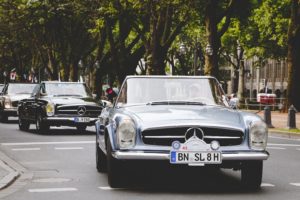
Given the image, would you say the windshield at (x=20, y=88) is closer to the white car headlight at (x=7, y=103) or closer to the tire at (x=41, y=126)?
the white car headlight at (x=7, y=103)

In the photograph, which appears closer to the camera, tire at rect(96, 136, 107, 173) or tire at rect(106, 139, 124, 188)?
tire at rect(106, 139, 124, 188)

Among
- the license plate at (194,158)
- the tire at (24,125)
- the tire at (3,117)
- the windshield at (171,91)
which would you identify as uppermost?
the windshield at (171,91)

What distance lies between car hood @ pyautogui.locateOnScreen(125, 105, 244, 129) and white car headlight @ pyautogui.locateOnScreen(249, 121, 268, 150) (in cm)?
15

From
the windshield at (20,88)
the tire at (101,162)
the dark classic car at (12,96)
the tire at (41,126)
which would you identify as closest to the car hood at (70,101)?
the tire at (41,126)

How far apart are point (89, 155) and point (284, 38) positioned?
3424cm

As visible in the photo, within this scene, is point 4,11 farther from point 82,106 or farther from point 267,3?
point 82,106

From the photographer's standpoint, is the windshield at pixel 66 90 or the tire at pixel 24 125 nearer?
the windshield at pixel 66 90

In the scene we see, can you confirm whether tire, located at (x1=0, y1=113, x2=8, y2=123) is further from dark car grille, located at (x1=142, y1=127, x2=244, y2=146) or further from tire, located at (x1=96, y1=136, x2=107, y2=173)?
dark car grille, located at (x1=142, y1=127, x2=244, y2=146)

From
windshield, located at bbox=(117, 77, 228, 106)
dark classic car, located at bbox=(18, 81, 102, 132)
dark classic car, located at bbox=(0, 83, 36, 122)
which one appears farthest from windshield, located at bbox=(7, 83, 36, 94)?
windshield, located at bbox=(117, 77, 228, 106)

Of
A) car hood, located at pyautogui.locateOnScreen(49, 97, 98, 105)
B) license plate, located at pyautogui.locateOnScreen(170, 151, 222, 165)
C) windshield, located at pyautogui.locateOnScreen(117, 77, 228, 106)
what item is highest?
windshield, located at pyautogui.locateOnScreen(117, 77, 228, 106)

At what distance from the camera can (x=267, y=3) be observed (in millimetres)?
47938

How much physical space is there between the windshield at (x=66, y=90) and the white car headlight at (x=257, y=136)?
13863 mm

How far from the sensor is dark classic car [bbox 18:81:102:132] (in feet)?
72.3

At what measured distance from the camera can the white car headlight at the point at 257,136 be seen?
9.53 metres
